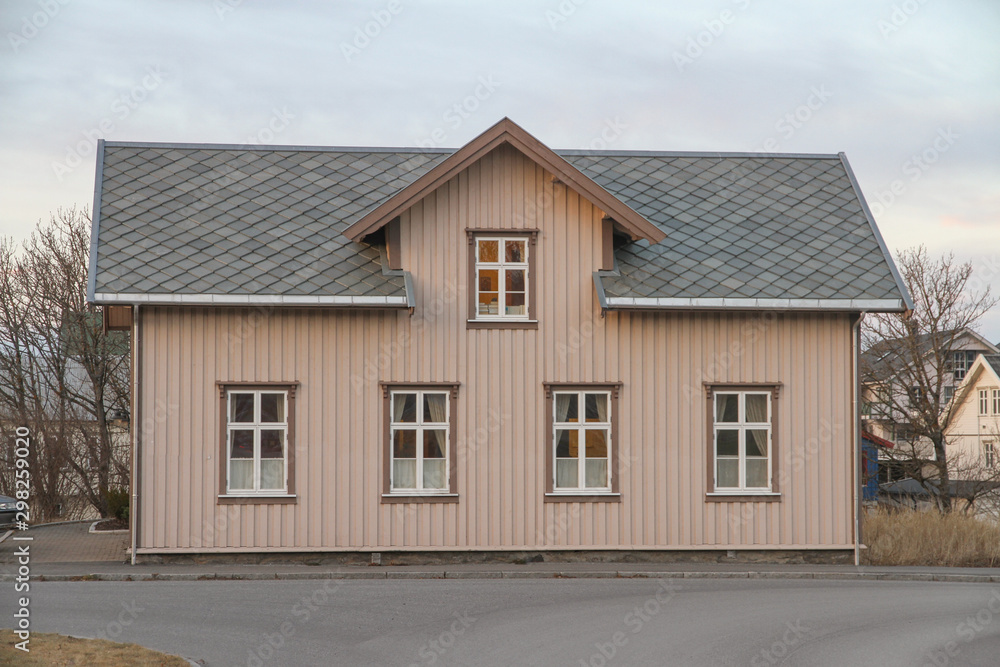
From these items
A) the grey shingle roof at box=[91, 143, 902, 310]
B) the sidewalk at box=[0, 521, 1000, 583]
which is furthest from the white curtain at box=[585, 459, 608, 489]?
the grey shingle roof at box=[91, 143, 902, 310]

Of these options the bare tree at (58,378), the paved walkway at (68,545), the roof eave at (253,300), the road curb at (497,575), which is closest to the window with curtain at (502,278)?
the roof eave at (253,300)

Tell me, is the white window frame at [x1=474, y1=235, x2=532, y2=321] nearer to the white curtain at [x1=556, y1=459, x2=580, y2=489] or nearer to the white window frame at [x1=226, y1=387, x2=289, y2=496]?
the white curtain at [x1=556, y1=459, x2=580, y2=489]

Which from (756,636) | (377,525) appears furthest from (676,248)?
(756,636)

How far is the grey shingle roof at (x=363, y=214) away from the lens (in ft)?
55.8

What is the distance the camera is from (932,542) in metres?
18.2

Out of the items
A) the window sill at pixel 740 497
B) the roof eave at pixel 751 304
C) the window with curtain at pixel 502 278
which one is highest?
the window with curtain at pixel 502 278

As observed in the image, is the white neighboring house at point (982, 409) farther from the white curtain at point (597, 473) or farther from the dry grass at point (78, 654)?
the dry grass at point (78, 654)

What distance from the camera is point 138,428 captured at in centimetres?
1644

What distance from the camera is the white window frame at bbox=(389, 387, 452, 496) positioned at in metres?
17.0

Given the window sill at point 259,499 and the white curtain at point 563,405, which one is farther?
the white curtain at point 563,405

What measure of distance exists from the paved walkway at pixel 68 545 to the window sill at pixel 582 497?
273 inches

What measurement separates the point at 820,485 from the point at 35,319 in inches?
855

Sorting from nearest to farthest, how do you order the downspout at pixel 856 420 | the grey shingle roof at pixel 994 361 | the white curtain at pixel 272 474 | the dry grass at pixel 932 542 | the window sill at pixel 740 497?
the white curtain at pixel 272 474 < the window sill at pixel 740 497 < the downspout at pixel 856 420 < the dry grass at pixel 932 542 < the grey shingle roof at pixel 994 361

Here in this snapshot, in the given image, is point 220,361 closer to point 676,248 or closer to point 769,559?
point 676,248
